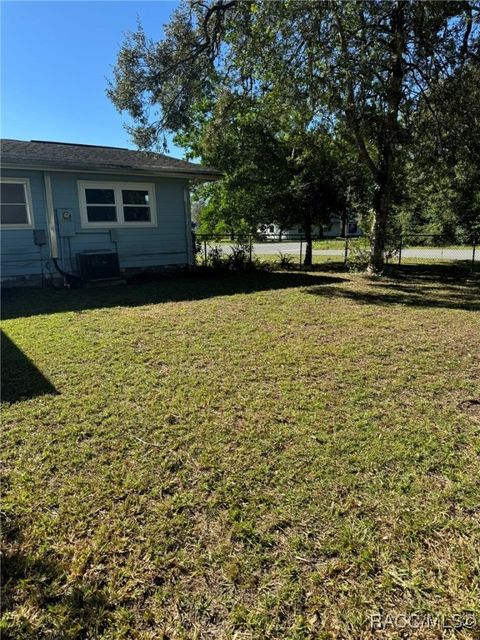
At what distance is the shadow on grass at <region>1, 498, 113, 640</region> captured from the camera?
1597 millimetres

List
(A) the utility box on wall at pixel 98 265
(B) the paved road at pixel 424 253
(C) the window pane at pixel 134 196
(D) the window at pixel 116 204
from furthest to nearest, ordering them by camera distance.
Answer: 1. (B) the paved road at pixel 424 253
2. (C) the window pane at pixel 134 196
3. (D) the window at pixel 116 204
4. (A) the utility box on wall at pixel 98 265

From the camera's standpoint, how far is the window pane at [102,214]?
10398 millimetres

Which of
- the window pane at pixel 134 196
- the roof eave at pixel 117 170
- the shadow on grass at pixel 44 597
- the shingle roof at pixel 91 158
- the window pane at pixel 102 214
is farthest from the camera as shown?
the window pane at pixel 134 196

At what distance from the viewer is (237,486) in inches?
94.9

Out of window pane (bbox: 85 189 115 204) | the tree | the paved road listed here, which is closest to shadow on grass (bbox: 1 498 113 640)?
the tree

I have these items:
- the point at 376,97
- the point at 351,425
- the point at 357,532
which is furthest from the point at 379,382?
the point at 376,97

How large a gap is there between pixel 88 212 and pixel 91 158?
1.36 meters

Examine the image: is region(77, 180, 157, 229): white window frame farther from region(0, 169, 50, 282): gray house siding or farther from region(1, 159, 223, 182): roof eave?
region(0, 169, 50, 282): gray house siding

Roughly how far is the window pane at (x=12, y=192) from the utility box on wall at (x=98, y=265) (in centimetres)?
178

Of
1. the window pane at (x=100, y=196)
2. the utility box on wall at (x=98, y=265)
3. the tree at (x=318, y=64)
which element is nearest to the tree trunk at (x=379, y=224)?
the tree at (x=318, y=64)

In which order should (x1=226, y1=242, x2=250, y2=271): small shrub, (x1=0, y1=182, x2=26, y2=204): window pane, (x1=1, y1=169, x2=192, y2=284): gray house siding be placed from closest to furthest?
(x1=0, y1=182, x2=26, y2=204): window pane, (x1=1, y1=169, x2=192, y2=284): gray house siding, (x1=226, y1=242, x2=250, y2=271): small shrub

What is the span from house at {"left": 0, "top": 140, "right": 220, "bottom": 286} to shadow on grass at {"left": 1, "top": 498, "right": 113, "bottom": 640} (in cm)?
863

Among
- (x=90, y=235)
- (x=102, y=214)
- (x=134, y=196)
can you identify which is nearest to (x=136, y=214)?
(x=134, y=196)

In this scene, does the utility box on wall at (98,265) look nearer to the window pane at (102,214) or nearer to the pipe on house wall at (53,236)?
the pipe on house wall at (53,236)
